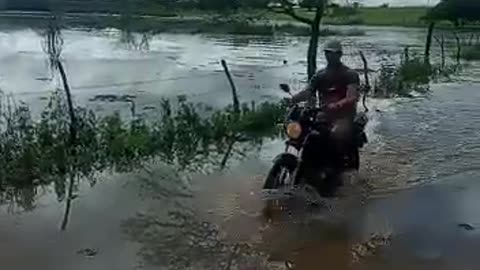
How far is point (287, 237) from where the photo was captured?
23.7 ft

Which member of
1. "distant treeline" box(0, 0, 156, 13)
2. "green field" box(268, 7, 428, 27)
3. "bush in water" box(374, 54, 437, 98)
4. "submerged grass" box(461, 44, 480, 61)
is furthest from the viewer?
"green field" box(268, 7, 428, 27)

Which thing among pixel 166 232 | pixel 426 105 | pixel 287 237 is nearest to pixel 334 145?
pixel 287 237

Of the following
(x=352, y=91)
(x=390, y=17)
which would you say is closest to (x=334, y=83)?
(x=352, y=91)

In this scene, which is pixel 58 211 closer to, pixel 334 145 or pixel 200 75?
pixel 334 145

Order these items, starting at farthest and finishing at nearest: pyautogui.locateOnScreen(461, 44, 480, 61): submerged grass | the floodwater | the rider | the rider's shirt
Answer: pyautogui.locateOnScreen(461, 44, 480, 61): submerged grass
the rider's shirt
the rider
the floodwater

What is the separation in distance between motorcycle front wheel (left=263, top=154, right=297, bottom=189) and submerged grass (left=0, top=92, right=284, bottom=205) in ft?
7.69

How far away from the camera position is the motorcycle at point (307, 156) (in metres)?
7.84

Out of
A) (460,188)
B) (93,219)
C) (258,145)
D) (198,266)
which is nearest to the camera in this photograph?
(198,266)

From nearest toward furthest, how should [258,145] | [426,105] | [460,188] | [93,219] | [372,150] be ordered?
[93,219], [460,188], [372,150], [258,145], [426,105]

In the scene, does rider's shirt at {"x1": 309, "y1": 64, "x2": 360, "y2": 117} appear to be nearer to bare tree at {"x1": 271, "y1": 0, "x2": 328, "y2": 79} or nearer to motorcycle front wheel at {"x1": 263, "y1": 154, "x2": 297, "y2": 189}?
motorcycle front wheel at {"x1": 263, "y1": 154, "x2": 297, "y2": 189}

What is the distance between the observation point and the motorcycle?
7.84 meters

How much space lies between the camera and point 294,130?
25.5 ft

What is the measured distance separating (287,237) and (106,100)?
11.3 meters

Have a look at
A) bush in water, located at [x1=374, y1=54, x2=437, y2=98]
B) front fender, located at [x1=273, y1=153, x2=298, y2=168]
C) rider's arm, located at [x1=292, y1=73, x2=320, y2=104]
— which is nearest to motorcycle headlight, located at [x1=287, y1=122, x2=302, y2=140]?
front fender, located at [x1=273, y1=153, x2=298, y2=168]
